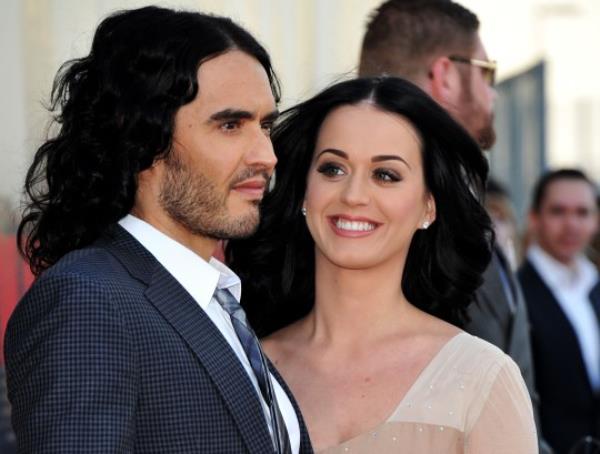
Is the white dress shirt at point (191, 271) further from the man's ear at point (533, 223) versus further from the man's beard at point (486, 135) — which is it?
the man's ear at point (533, 223)

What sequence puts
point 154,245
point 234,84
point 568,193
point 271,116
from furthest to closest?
point 568,193
point 271,116
point 234,84
point 154,245

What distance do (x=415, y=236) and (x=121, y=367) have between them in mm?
1358

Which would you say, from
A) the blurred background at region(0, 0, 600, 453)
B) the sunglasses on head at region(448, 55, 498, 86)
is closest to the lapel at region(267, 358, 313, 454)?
the blurred background at region(0, 0, 600, 453)

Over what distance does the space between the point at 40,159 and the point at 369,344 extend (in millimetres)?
993

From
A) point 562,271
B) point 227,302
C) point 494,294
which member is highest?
point 227,302

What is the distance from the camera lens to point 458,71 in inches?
152

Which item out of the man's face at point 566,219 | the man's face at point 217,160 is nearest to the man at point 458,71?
the man's face at point 217,160

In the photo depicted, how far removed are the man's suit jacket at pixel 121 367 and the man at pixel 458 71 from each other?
1.63 metres

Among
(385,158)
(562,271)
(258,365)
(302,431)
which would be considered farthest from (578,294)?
(258,365)

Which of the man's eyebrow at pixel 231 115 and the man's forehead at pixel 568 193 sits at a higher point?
the man's eyebrow at pixel 231 115

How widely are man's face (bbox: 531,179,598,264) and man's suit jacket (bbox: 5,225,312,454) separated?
380cm

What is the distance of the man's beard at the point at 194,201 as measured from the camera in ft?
7.77

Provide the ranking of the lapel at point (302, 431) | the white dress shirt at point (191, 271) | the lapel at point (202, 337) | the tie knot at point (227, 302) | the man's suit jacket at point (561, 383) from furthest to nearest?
the man's suit jacket at point (561, 383), the lapel at point (302, 431), the tie knot at point (227, 302), the white dress shirt at point (191, 271), the lapel at point (202, 337)

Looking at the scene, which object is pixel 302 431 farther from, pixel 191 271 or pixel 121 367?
pixel 121 367
